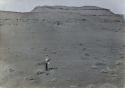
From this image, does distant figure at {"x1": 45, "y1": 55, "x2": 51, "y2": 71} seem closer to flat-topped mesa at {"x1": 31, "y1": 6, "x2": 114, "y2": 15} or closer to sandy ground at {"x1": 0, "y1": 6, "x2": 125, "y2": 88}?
sandy ground at {"x1": 0, "y1": 6, "x2": 125, "y2": 88}

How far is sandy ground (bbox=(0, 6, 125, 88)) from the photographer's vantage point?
1.98 meters

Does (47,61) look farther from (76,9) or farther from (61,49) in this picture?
(76,9)

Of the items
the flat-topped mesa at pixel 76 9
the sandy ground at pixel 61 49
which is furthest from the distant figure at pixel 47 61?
the flat-topped mesa at pixel 76 9

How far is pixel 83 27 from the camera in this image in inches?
79.8

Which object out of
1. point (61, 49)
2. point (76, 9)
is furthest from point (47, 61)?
point (76, 9)

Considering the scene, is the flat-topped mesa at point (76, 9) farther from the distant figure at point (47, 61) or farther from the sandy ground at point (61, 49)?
the distant figure at point (47, 61)

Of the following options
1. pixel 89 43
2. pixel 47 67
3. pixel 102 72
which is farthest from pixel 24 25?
pixel 102 72

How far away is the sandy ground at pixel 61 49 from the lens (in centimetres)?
198

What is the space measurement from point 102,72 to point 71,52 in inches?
9.3

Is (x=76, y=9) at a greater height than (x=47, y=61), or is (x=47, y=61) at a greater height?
(x=76, y=9)

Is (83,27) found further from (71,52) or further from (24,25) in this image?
(24,25)

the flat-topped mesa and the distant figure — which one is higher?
the flat-topped mesa

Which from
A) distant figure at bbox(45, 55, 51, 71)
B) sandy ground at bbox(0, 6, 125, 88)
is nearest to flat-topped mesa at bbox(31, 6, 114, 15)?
sandy ground at bbox(0, 6, 125, 88)

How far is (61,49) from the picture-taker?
6.61 feet
